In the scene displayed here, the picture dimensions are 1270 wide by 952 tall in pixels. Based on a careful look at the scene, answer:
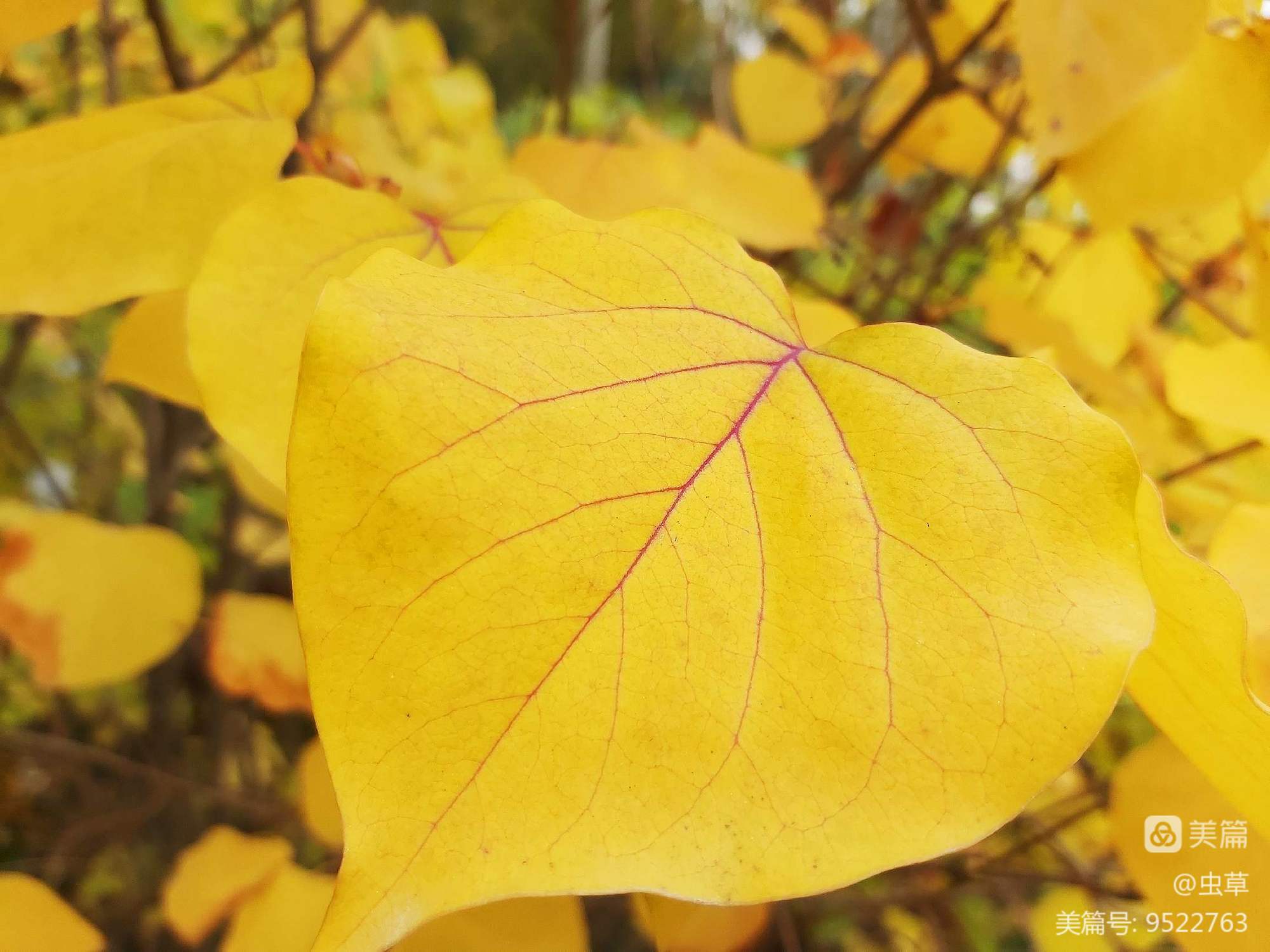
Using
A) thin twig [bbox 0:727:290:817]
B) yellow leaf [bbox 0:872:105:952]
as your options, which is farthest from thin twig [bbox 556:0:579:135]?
thin twig [bbox 0:727:290:817]

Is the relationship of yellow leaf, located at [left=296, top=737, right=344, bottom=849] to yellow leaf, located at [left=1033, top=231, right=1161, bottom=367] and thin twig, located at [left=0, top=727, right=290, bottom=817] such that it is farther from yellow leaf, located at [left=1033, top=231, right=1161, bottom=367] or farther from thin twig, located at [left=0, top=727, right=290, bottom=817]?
yellow leaf, located at [left=1033, top=231, right=1161, bottom=367]

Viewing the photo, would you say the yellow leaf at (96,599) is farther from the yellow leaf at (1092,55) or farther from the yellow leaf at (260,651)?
the yellow leaf at (1092,55)

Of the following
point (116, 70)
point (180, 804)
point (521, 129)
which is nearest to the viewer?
point (116, 70)

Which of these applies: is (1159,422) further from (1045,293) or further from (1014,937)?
(1014,937)

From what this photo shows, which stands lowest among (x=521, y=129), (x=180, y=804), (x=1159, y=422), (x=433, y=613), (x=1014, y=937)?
(x=1014, y=937)

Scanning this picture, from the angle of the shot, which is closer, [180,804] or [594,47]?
[180,804]

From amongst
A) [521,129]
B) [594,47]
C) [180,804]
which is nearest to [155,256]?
[180,804]
